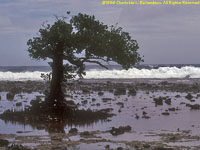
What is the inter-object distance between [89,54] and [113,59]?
6.19 ft

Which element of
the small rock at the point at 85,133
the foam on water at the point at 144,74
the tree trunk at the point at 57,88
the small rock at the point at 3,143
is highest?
the foam on water at the point at 144,74

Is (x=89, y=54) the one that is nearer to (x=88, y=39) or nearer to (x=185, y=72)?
(x=88, y=39)

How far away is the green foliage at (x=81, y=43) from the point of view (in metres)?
28.1

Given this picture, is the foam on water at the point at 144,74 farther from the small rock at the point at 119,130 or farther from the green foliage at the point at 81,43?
the small rock at the point at 119,130

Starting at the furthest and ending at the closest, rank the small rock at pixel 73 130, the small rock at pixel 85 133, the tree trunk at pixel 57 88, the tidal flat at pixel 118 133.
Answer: the tree trunk at pixel 57 88 → the small rock at pixel 73 130 → the small rock at pixel 85 133 → the tidal flat at pixel 118 133

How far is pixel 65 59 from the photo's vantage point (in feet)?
97.0

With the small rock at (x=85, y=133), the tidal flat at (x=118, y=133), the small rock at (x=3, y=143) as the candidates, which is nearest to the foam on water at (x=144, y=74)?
the tidal flat at (x=118, y=133)

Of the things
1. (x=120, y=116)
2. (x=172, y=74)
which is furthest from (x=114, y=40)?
(x=172, y=74)

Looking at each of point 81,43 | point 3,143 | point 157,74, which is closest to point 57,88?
point 81,43

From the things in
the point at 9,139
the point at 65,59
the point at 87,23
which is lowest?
the point at 9,139

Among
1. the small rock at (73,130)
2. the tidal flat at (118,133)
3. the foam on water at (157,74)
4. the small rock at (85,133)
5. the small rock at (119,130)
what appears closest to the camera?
the tidal flat at (118,133)

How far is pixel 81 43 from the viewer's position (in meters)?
28.4

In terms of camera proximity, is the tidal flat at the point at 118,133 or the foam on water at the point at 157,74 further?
the foam on water at the point at 157,74

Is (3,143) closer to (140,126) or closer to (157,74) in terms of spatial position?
(140,126)
